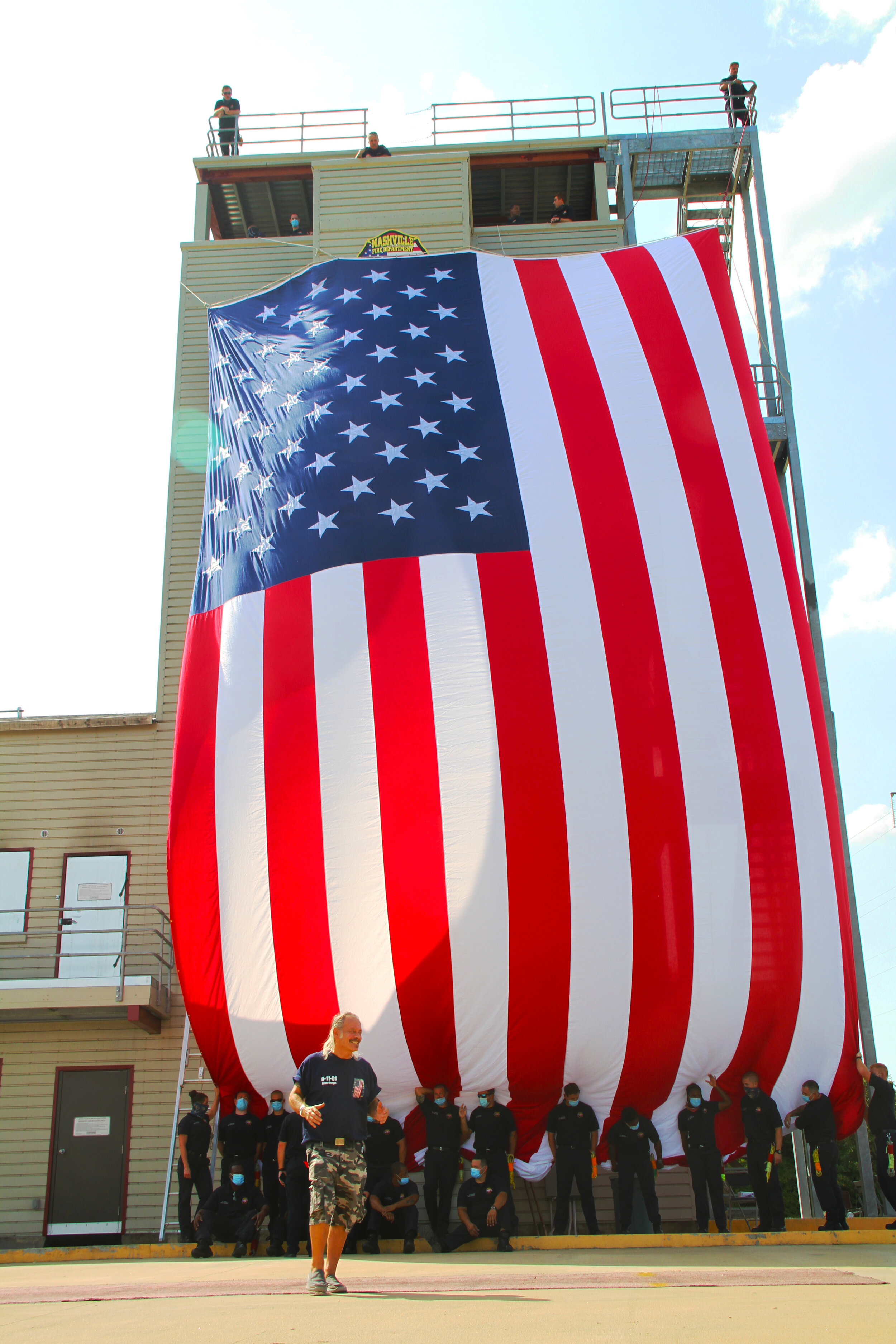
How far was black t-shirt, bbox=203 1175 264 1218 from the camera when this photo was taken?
29.7 feet

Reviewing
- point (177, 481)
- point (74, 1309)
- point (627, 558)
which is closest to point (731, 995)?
point (627, 558)

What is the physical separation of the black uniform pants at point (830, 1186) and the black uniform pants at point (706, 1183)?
2.79ft

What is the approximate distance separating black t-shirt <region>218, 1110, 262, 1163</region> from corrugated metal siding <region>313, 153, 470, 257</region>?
13360 mm

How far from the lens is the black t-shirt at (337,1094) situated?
523cm

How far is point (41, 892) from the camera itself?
1412 centimetres

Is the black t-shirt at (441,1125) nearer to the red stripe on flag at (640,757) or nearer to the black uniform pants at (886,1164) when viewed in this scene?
the red stripe on flag at (640,757)

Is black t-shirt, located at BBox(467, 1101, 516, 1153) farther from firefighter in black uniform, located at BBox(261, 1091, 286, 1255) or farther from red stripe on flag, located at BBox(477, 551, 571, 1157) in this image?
firefighter in black uniform, located at BBox(261, 1091, 286, 1255)

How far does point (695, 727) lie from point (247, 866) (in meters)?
4.49

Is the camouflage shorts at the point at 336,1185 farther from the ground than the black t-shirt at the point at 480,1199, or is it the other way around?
the camouflage shorts at the point at 336,1185

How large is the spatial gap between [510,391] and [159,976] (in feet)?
28.2

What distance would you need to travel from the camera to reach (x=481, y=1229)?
8.95m

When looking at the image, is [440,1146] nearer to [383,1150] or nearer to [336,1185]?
[383,1150]

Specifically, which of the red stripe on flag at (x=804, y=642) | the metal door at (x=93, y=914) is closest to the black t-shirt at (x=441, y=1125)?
the red stripe on flag at (x=804, y=642)

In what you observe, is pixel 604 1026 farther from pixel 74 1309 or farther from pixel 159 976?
pixel 159 976
